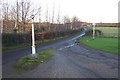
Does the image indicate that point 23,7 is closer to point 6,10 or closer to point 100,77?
point 6,10

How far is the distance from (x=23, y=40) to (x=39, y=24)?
1943cm

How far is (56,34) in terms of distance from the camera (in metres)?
55.5

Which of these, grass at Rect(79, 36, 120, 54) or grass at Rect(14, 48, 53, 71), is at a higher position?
grass at Rect(79, 36, 120, 54)

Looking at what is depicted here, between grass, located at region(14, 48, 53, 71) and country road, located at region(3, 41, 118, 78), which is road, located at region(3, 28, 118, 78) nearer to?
country road, located at region(3, 41, 118, 78)

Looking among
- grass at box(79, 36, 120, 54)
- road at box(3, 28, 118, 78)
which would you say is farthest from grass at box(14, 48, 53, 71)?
grass at box(79, 36, 120, 54)

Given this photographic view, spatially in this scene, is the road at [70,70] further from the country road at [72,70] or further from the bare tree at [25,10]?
the bare tree at [25,10]

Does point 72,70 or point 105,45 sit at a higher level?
point 105,45

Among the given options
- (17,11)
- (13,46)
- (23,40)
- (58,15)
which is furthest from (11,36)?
(58,15)

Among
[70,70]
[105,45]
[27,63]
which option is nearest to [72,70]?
[70,70]

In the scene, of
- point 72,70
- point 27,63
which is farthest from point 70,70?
point 27,63

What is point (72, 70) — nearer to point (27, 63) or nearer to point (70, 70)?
point (70, 70)

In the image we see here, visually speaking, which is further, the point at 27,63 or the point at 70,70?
the point at 27,63

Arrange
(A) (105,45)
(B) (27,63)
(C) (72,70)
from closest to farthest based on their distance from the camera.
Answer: (C) (72,70)
(B) (27,63)
(A) (105,45)

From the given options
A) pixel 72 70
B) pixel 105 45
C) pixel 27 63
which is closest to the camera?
pixel 72 70
